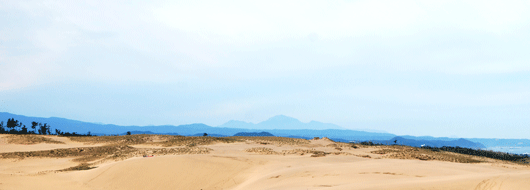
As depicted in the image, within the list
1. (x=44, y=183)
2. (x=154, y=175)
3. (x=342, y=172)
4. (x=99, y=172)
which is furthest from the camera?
(x=99, y=172)

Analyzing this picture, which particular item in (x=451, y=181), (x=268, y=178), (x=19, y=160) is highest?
(x=451, y=181)

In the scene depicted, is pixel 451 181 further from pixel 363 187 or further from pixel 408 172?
pixel 408 172

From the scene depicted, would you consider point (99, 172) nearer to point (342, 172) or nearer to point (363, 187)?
point (342, 172)

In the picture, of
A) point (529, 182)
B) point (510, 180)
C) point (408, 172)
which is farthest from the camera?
point (408, 172)

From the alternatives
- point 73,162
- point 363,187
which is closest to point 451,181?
point 363,187

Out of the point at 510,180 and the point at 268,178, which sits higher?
the point at 510,180

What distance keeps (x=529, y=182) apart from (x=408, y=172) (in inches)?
140

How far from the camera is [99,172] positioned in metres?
13.3

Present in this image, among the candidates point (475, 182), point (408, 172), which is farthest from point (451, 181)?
point (408, 172)

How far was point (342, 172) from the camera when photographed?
9922 millimetres

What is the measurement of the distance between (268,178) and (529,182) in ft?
22.2

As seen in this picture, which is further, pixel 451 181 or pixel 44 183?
pixel 44 183

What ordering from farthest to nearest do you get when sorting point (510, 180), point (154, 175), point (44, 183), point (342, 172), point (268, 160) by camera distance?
point (268, 160), point (154, 175), point (44, 183), point (342, 172), point (510, 180)

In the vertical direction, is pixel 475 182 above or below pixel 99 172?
above
